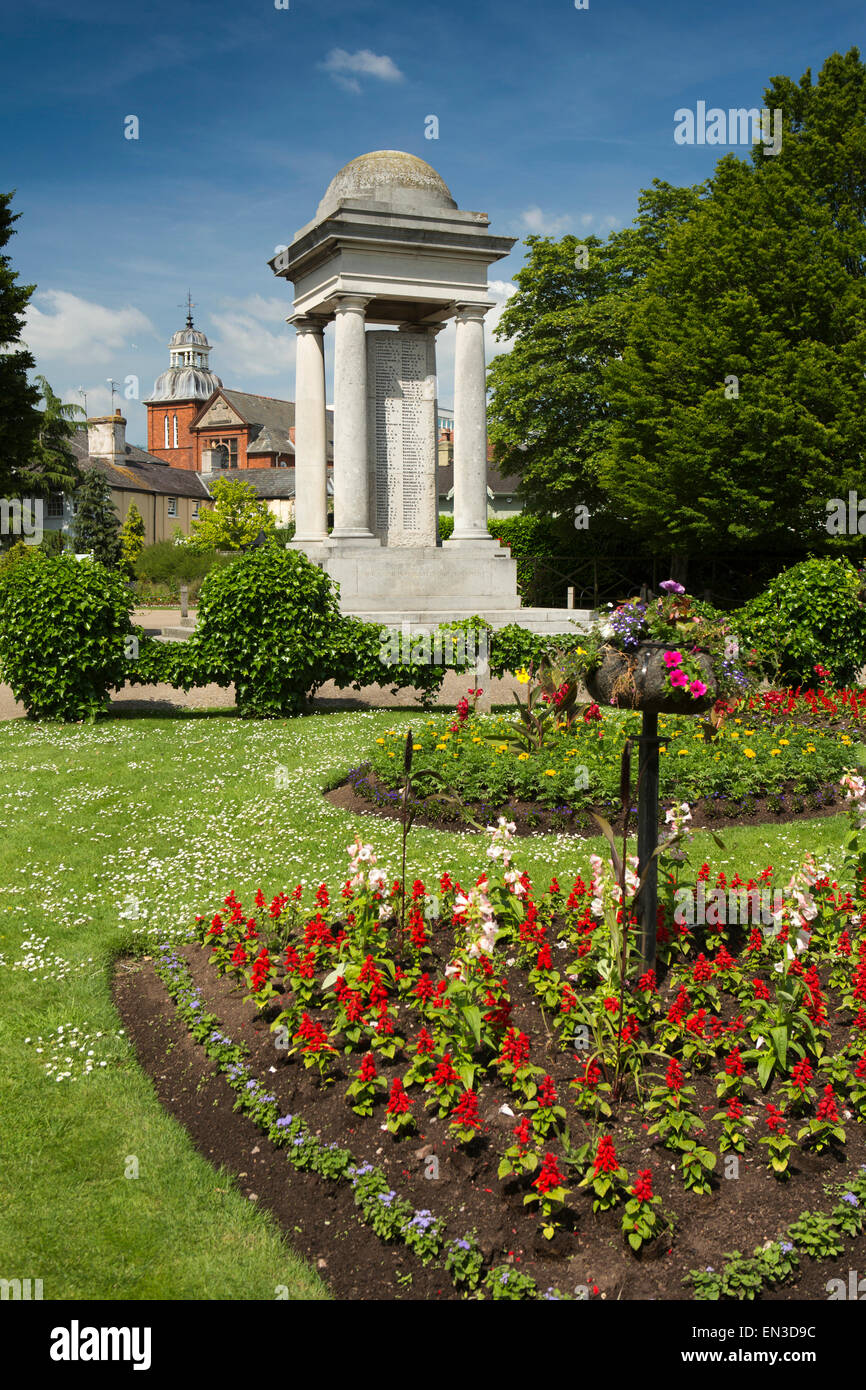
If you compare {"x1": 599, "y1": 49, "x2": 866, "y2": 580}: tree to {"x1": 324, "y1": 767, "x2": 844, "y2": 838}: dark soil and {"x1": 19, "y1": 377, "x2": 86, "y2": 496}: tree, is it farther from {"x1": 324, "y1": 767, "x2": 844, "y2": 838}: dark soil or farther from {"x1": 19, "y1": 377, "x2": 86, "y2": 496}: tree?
{"x1": 19, "y1": 377, "x2": 86, "y2": 496}: tree

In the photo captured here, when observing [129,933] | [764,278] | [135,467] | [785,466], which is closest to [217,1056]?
[129,933]

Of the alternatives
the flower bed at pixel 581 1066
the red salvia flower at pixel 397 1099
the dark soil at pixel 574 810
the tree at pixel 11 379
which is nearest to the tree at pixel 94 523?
the tree at pixel 11 379

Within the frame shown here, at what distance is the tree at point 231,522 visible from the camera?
169ft

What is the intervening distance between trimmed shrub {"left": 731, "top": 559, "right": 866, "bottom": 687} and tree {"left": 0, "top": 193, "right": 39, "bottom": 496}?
71.4 ft

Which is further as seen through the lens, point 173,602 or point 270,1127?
point 173,602

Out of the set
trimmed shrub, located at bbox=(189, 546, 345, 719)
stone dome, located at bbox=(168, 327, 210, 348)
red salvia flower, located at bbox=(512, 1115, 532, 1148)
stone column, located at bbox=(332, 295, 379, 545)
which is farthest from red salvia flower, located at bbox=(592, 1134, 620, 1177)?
stone dome, located at bbox=(168, 327, 210, 348)

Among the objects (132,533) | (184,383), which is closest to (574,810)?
(132,533)

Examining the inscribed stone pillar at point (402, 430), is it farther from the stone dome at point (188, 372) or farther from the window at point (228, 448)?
the stone dome at point (188, 372)

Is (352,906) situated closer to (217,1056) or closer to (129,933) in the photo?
(217,1056)

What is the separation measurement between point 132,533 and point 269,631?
5855cm

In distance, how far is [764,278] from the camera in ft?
81.8

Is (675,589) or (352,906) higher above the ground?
(675,589)

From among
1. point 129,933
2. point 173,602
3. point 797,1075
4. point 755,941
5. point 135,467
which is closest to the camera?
point 797,1075
